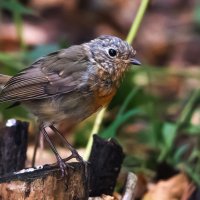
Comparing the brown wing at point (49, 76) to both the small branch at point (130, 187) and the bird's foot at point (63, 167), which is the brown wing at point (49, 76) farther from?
the small branch at point (130, 187)

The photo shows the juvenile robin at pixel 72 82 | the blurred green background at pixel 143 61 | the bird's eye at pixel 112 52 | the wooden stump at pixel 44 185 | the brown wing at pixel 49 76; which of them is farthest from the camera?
the blurred green background at pixel 143 61

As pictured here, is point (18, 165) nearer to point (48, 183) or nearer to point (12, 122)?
point (12, 122)

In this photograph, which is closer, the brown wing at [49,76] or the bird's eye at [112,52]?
the brown wing at [49,76]

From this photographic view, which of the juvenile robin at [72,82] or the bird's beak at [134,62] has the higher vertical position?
the bird's beak at [134,62]

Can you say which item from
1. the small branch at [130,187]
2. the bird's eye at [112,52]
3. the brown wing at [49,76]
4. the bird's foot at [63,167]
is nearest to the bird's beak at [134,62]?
the bird's eye at [112,52]

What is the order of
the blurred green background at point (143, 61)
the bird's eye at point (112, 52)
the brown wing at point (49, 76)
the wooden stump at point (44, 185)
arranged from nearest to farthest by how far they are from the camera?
the wooden stump at point (44, 185), the brown wing at point (49, 76), the bird's eye at point (112, 52), the blurred green background at point (143, 61)

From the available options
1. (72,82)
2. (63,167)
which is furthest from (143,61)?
(63,167)

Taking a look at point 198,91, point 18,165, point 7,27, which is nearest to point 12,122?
point 18,165

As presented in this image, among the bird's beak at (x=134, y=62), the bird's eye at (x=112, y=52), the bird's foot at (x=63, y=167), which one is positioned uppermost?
the bird's eye at (x=112, y=52)

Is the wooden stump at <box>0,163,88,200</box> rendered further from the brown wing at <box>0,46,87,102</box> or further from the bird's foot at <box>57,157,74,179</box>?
the brown wing at <box>0,46,87,102</box>
